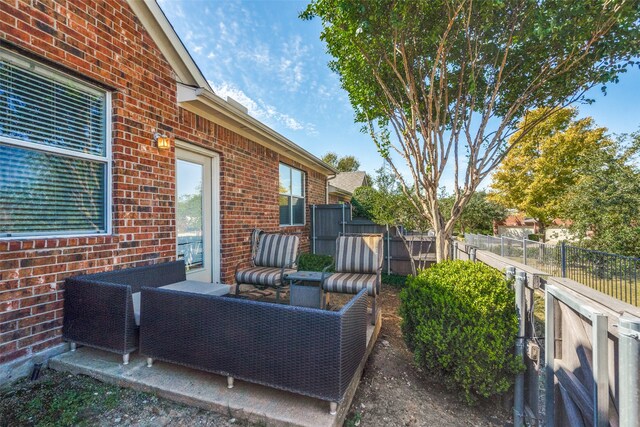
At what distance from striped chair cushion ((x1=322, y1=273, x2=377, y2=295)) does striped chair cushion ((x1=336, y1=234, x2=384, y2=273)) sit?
34 centimetres

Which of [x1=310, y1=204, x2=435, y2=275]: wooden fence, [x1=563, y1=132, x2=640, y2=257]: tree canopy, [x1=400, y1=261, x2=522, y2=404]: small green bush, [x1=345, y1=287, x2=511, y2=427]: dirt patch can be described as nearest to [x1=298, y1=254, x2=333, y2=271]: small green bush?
[x1=310, y1=204, x2=435, y2=275]: wooden fence

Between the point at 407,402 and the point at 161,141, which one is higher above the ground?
the point at 161,141

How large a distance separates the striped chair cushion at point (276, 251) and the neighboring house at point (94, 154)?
72 centimetres

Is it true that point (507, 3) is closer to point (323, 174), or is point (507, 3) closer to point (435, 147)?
point (435, 147)

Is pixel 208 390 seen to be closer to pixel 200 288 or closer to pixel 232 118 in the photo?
pixel 200 288

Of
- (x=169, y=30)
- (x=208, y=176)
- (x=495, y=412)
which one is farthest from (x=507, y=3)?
(x=208, y=176)

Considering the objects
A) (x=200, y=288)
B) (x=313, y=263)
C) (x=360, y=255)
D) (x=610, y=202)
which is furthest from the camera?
(x=610, y=202)

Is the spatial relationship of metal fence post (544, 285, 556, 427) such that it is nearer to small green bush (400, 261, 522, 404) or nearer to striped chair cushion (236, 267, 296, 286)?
small green bush (400, 261, 522, 404)

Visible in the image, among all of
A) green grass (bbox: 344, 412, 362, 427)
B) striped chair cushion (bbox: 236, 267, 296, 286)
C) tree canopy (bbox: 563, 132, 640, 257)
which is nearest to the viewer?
green grass (bbox: 344, 412, 362, 427)

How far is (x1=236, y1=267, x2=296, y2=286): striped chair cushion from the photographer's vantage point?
4258mm

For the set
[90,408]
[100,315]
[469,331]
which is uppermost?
[100,315]

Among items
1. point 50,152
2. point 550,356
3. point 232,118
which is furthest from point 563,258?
point 50,152

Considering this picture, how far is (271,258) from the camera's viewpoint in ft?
16.3

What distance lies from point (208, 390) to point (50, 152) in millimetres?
2590
